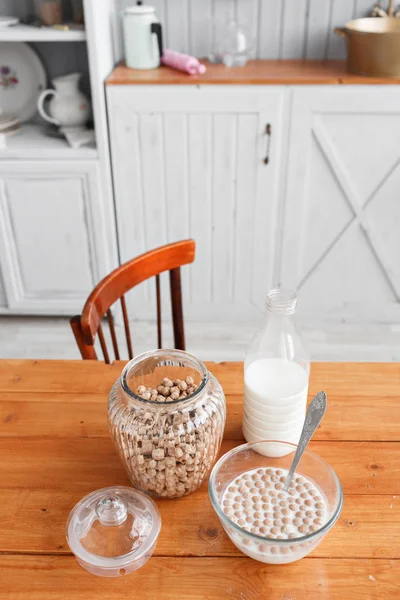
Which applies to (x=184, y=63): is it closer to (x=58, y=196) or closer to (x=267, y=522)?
(x=58, y=196)

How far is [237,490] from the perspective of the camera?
0.85 meters

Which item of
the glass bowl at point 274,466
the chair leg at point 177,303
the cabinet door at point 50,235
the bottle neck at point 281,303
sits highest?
the bottle neck at point 281,303

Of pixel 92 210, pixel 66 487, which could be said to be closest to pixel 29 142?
pixel 92 210

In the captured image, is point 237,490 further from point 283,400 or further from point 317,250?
point 317,250

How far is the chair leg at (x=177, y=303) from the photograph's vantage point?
4.66 ft

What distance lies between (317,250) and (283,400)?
1.68 m

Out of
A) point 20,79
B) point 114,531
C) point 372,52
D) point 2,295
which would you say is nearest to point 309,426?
point 114,531

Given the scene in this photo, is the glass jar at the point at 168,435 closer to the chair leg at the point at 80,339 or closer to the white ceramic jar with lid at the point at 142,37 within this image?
the chair leg at the point at 80,339

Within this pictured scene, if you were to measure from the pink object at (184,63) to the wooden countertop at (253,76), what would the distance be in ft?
0.07

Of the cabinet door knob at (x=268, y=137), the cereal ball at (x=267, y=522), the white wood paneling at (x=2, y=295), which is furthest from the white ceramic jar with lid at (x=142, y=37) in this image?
the cereal ball at (x=267, y=522)

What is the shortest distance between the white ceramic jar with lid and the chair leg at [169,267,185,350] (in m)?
1.24

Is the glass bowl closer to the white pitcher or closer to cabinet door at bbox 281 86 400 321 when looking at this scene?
cabinet door at bbox 281 86 400 321

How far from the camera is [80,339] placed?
1184mm

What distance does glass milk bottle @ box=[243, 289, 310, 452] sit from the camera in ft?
3.00
